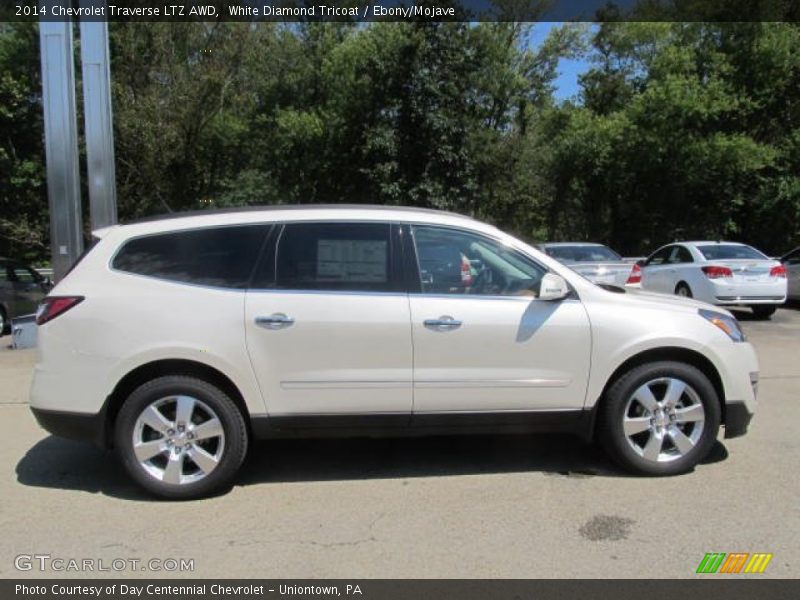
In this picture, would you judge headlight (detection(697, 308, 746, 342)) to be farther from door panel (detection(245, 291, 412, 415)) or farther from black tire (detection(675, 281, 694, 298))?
black tire (detection(675, 281, 694, 298))

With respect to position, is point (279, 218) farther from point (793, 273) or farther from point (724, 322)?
point (793, 273)

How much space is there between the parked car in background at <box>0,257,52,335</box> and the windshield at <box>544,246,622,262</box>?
1035 cm

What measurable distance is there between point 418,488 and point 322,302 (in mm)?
1351

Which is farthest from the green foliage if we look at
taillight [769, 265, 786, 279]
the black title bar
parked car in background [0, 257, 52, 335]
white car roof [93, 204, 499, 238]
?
white car roof [93, 204, 499, 238]

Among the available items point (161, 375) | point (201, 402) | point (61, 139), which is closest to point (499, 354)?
point (201, 402)

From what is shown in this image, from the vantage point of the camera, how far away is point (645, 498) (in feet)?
14.4

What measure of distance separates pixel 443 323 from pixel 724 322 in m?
1.94

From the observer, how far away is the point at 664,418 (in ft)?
15.4

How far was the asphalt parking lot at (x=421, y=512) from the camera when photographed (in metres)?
3.62

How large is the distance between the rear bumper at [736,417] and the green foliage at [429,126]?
16.0m

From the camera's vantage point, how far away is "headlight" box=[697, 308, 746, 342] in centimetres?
478

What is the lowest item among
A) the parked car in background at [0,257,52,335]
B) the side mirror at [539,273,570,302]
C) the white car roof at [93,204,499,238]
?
the parked car in background at [0,257,52,335]

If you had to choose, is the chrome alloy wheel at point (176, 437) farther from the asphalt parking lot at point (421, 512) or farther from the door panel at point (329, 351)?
the door panel at point (329, 351)

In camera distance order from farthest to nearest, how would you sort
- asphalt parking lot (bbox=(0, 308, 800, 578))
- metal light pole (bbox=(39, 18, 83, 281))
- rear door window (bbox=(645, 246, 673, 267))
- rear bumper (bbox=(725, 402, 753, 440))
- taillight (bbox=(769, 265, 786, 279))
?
rear door window (bbox=(645, 246, 673, 267)) → taillight (bbox=(769, 265, 786, 279)) → metal light pole (bbox=(39, 18, 83, 281)) → rear bumper (bbox=(725, 402, 753, 440)) → asphalt parking lot (bbox=(0, 308, 800, 578))
